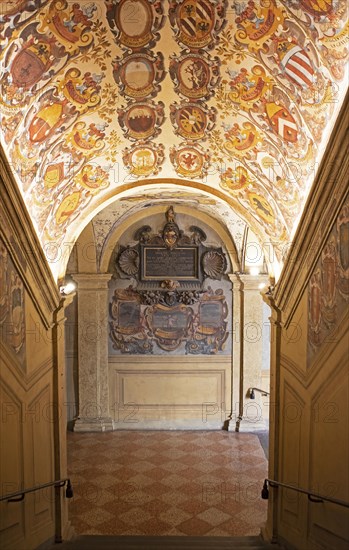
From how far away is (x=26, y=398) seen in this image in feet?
19.1

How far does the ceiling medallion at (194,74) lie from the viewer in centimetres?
476

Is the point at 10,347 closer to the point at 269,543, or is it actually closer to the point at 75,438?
the point at 269,543

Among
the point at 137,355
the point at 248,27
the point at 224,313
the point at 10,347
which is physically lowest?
the point at 137,355

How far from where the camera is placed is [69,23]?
4.13 metres

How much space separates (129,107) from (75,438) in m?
8.65

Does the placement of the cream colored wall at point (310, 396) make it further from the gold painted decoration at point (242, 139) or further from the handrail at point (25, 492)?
the handrail at point (25, 492)

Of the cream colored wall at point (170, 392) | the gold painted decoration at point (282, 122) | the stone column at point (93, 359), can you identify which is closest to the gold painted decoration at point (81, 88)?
the gold painted decoration at point (282, 122)

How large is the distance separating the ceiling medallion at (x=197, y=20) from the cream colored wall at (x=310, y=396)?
134 centimetres

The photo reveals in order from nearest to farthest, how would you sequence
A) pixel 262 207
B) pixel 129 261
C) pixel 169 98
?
pixel 169 98
pixel 262 207
pixel 129 261

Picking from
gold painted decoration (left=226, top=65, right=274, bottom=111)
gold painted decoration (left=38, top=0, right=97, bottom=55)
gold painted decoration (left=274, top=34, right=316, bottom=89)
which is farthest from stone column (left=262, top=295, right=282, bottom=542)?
gold painted decoration (left=38, top=0, right=97, bottom=55)

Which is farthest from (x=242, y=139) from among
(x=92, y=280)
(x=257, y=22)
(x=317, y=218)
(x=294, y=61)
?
(x=92, y=280)

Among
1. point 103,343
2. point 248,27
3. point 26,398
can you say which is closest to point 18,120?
point 248,27

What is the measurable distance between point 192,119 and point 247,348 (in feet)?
25.0

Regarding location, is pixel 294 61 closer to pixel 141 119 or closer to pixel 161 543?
pixel 141 119
